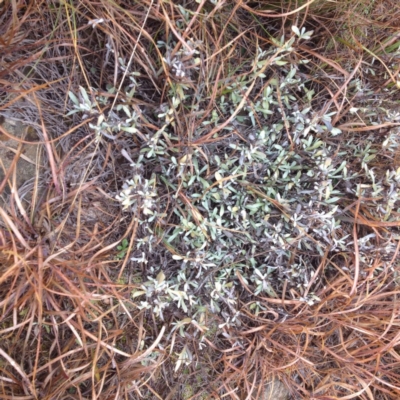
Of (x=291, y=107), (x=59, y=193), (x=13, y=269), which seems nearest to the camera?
(x=13, y=269)

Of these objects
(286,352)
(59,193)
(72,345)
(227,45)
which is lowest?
(286,352)

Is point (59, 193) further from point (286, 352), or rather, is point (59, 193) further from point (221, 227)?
point (286, 352)

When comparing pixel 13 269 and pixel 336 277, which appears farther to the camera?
pixel 336 277

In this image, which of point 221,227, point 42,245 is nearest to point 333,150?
point 221,227

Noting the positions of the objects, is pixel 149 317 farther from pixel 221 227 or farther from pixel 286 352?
pixel 286 352

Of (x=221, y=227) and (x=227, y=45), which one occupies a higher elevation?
(x=227, y=45)

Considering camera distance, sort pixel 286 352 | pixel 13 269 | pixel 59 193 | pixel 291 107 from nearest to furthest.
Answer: pixel 13 269, pixel 59 193, pixel 291 107, pixel 286 352
